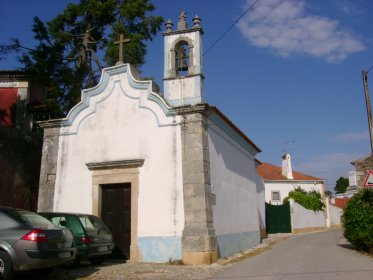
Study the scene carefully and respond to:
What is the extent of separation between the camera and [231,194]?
47.6 ft

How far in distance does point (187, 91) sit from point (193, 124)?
156 cm

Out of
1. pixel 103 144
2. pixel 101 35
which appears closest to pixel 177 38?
pixel 103 144

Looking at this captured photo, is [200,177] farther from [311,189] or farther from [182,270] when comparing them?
[311,189]

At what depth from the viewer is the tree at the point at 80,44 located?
20.0m

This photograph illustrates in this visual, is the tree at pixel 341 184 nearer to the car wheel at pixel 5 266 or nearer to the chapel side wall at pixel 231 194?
the chapel side wall at pixel 231 194

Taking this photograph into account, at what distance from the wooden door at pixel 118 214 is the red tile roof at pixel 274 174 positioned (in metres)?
25.1

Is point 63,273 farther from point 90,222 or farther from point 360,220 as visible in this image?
point 360,220

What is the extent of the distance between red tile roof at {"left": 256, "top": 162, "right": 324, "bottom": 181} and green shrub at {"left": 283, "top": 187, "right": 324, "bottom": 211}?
261cm

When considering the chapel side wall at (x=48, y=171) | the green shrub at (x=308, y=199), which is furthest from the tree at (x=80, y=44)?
the green shrub at (x=308, y=199)

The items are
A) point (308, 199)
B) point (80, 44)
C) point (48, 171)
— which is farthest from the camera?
point (308, 199)

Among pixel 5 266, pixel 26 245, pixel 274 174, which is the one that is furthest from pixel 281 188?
pixel 5 266

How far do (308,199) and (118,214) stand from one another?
24.1 meters

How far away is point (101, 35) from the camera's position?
22.7 metres

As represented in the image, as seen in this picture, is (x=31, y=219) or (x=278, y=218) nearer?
(x=31, y=219)
